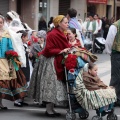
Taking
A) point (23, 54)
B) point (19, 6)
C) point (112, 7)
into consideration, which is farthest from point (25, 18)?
point (23, 54)

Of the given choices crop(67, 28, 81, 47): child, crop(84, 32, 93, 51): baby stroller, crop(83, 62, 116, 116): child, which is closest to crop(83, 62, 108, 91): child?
crop(83, 62, 116, 116): child

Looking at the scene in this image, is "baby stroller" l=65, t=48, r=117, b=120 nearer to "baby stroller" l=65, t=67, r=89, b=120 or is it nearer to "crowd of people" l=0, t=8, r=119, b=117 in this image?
"baby stroller" l=65, t=67, r=89, b=120

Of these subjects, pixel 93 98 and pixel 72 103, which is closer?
pixel 93 98

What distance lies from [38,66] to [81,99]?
1.13 meters

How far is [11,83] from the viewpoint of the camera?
862 cm

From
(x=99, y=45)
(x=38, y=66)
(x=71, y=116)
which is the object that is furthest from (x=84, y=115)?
(x=99, y=45)

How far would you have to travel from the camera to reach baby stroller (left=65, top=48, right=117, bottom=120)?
744cm

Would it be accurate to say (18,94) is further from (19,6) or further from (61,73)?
(19,6)

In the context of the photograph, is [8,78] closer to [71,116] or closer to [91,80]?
[71,116]

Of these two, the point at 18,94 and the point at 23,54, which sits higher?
the point at 23,54

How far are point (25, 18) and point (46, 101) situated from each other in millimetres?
19818

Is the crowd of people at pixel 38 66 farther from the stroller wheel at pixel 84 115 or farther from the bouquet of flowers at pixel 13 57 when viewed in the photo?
the stroller wheel at pixel 84 115

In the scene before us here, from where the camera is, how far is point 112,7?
3878 centimetres

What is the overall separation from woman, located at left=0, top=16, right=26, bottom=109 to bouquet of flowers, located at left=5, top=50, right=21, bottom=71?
0.24 feet
